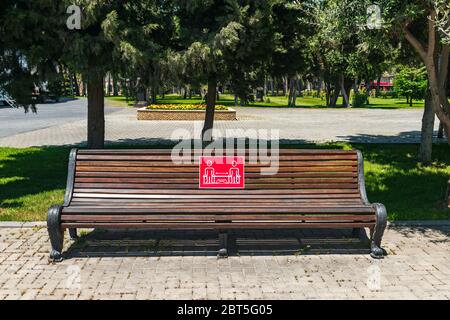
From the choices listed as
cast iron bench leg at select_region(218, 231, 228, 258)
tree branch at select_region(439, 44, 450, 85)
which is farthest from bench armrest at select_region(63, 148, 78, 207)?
tree branch at select_region(439, 44, 450, 85)

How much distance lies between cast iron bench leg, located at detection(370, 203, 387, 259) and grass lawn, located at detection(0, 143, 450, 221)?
1688 millimetres

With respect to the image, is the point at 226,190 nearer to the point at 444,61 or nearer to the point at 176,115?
the point at 444,61

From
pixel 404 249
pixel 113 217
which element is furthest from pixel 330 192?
pixel 113 217

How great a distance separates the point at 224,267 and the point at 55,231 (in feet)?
6.10

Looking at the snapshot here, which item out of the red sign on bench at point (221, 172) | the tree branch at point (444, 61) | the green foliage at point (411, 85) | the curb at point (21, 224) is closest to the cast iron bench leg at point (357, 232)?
the red sign on bench at point (221, 172)

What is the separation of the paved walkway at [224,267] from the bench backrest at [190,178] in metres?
0.60

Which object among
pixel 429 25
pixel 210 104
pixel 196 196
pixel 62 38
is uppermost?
pixel 62 38

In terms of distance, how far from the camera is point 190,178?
5.42 m

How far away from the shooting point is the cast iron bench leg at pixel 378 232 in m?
4.96

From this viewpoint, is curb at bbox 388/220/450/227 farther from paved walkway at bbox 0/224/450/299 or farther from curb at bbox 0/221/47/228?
curb at bbox 0/221/47/228

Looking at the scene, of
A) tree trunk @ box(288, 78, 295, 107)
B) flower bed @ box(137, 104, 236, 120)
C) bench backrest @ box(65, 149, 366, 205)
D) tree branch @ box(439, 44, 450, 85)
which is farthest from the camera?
tree trunk @ box(288, 78, 295, 107)

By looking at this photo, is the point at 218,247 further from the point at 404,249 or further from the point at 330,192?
the point at 404,249

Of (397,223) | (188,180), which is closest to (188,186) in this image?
(188,180)

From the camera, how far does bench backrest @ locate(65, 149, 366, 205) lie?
211 inches
